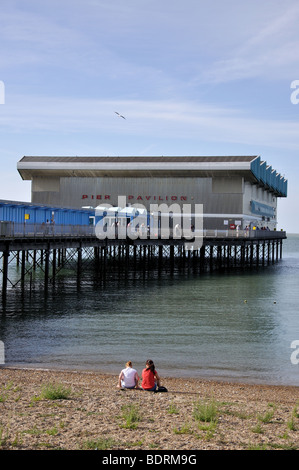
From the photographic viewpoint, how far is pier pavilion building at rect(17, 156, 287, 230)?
70750 mm

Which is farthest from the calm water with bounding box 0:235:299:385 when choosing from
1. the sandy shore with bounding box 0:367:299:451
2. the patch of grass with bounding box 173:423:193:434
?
the patch of grass with bounding box 173:423:193:434

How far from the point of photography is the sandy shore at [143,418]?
1086 cm

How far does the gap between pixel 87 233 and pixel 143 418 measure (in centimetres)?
3185

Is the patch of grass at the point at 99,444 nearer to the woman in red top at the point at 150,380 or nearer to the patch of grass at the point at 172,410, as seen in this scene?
the patch of grass at the point at 172,410

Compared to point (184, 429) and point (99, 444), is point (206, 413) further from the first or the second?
point (99, 444)

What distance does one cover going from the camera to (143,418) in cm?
1238

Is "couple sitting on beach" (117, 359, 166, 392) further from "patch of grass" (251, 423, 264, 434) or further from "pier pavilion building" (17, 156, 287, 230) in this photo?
"pier pavilion building" (17, 156, 287, 230)

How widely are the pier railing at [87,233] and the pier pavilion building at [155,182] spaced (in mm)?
5539

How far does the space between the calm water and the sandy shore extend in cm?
318

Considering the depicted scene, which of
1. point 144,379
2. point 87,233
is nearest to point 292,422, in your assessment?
point 144,379

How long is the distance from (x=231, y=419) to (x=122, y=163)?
6148 centimetres

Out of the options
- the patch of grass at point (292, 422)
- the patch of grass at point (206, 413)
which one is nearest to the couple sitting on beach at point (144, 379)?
the patch of grass at point (206, 413)
